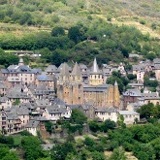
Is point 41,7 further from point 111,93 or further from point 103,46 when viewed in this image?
point 111,93

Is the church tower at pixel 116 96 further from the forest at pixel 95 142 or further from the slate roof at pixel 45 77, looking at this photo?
the slate roof at pixel 45 77

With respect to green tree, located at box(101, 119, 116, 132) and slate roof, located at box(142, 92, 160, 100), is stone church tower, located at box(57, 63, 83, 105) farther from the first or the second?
slate roof, located at box(142, 92, 160, 100)

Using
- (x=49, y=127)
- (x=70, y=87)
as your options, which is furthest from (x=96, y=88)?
(x=49, y=127)

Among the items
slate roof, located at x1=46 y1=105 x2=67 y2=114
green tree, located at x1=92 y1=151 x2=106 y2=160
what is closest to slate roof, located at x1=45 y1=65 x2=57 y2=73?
slate roof, located at x1=46 y1=105 x2=67 y2=114

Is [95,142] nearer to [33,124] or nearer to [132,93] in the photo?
[33,124]

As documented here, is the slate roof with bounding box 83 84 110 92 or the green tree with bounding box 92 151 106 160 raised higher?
the slate roof with bounding box 83 84 110 92

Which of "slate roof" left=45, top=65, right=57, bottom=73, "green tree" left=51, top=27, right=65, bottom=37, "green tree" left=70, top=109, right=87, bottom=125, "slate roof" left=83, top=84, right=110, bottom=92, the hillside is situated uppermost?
the hillside

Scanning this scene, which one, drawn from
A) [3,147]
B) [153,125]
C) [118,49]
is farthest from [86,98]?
[118,49]
